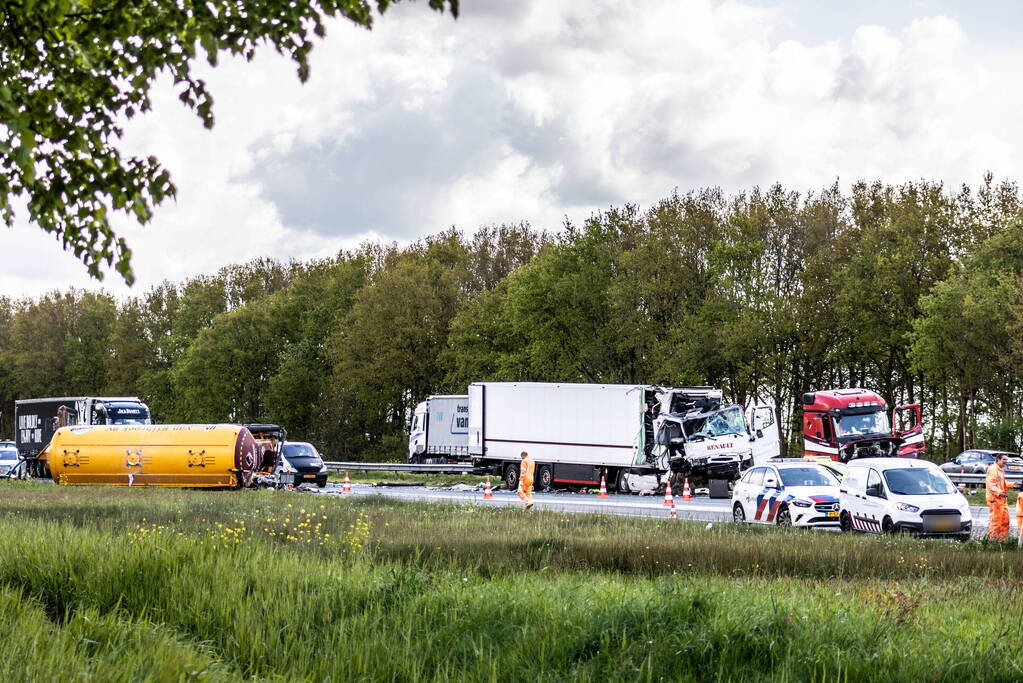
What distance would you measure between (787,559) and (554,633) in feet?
22.3

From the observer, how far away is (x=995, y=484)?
76.0 ft

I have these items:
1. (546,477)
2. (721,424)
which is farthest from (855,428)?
(546,477)

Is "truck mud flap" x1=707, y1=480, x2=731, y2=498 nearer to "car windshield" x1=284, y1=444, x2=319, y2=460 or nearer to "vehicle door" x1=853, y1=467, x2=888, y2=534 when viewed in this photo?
"vehicle door" x1=853, y1=467, x2=888, y2=534

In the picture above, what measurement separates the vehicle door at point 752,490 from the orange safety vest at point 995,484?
450 centimetres

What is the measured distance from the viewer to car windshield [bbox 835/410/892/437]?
4069cm

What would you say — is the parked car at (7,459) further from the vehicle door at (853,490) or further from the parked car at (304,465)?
the vehicle door at (853,490)

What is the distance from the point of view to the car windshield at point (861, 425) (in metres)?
40.7

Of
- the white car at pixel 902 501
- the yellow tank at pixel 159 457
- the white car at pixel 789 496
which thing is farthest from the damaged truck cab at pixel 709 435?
the white car at pixel 902 501

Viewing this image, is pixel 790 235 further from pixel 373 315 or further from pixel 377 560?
pixel 377 560

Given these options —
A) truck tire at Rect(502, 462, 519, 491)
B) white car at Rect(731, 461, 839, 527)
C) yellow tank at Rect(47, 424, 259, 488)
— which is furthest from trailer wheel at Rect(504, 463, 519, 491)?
white car at Rect(731, 461, 839, 527)

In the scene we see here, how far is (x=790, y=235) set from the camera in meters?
56.5

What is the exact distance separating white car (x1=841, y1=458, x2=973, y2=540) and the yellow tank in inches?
825

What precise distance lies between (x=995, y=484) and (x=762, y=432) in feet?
52.9

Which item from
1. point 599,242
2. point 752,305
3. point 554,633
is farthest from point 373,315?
point 554,633
